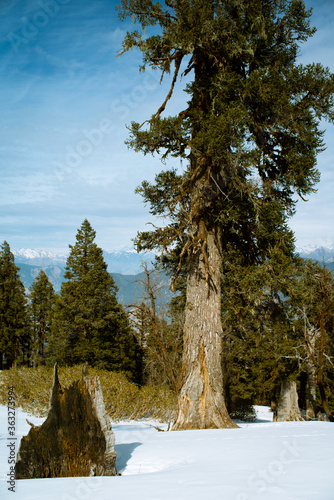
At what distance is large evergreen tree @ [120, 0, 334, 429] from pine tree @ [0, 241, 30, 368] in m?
26.9

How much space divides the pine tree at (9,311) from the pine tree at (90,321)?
20.0 ft

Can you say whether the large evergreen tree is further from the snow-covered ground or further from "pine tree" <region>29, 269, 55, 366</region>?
"pine tree" <region>29, 269, 55, 366</region>

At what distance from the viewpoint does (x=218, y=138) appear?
633 cm

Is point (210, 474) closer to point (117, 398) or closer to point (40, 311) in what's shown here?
point (117, 398)

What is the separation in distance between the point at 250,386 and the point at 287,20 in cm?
1931

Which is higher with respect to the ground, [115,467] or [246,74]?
[246,74]

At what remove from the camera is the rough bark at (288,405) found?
11.6m

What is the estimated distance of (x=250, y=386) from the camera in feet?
70.8

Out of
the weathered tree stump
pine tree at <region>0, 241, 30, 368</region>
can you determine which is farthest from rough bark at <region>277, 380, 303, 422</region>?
pine tree at <region>0, 241, 30, 368</region>

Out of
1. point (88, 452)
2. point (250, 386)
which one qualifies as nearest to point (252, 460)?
point (88, 452)

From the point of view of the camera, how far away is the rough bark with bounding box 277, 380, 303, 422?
11578 millimetres

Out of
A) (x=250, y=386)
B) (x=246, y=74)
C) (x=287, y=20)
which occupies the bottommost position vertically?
(x=250, y=386)

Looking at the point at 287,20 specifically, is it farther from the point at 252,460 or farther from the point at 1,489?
the point at 1,489

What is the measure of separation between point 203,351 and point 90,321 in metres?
20.3
